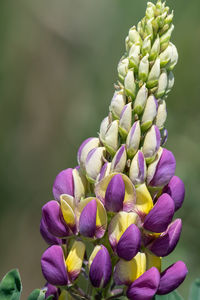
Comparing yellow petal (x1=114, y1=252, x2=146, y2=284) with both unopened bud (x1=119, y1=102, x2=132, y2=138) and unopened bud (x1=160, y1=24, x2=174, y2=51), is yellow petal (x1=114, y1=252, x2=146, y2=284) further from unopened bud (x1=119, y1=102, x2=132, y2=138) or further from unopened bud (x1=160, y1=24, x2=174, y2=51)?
unopened bud (x1=160, y1=24, x2=174, y2=51)

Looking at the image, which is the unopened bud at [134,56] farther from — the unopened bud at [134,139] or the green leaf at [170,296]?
the green leaf at [170,296]

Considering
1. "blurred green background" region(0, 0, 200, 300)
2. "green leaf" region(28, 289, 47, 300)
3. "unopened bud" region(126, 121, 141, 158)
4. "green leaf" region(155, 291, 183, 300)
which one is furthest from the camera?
"blurred green background" region(0, 0, 200, 300)

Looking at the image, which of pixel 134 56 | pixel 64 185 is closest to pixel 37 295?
pixel 64 185

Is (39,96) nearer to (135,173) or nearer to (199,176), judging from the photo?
(199,176)

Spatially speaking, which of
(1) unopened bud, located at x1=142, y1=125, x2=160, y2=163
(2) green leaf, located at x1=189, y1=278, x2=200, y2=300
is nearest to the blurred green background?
(2) green leaf, located at x1=189, y1=278, x2=200, y2=300

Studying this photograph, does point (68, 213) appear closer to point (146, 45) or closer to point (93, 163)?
point (93, 163)

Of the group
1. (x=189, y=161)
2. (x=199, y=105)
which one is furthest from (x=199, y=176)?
(x=199, y=105)

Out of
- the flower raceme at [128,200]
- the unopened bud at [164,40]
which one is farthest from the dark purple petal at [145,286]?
the unopened bud at [164,40]
